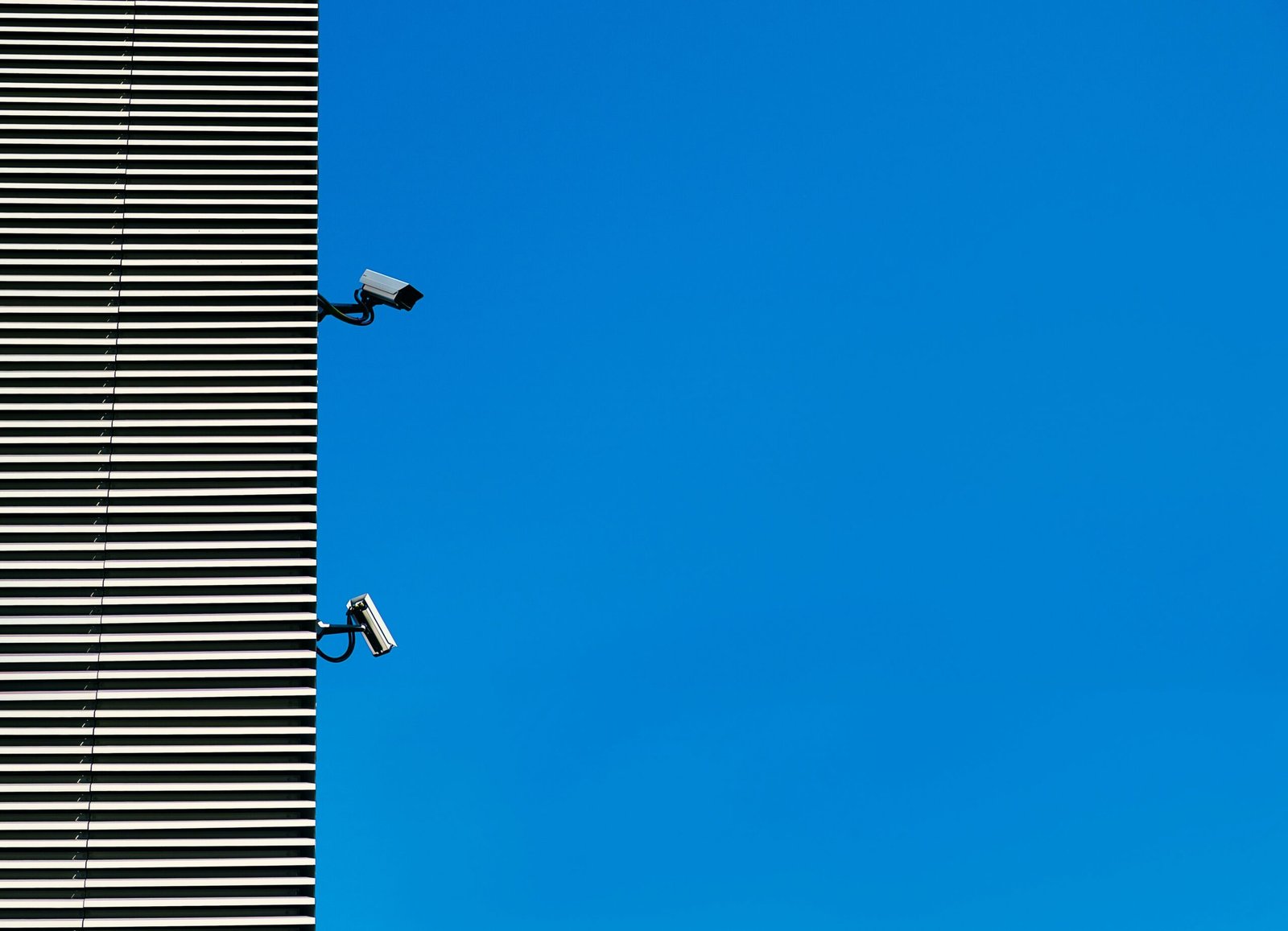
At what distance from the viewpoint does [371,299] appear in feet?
20.7

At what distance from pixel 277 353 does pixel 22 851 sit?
7.05 ft

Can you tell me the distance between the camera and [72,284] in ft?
20.2

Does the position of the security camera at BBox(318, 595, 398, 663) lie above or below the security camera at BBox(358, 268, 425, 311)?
below

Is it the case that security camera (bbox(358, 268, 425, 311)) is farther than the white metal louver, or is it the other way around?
security camera (bbox(358, 268, 425, 311))

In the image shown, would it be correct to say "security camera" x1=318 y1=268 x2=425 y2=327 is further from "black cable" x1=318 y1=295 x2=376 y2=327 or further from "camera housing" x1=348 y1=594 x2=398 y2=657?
"camera housing" x1=348 y1=594 x2=398 y2=657

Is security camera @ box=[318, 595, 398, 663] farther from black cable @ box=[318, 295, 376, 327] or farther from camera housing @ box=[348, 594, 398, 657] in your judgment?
black cable @ box=[318, 295, 376, 327]

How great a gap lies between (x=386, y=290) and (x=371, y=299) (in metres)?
A: 0.09

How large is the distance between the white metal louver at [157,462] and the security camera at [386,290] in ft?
0.75

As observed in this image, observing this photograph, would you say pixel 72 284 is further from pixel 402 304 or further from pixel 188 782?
pixel 188 782

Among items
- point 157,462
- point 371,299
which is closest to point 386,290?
point 371,299

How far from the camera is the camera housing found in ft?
19.5

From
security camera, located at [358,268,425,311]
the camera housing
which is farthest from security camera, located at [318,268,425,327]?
the camera housing

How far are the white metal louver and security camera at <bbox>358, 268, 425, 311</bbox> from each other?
228 mm

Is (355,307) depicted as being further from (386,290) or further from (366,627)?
(366,627)
